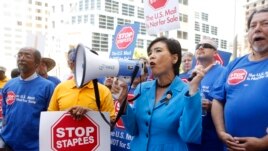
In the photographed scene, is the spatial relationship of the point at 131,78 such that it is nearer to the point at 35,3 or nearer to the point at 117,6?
the point at 117,6

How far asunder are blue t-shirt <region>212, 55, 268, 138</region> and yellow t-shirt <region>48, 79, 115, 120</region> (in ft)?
3.91

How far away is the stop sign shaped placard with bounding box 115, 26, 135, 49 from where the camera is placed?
573 centimetres

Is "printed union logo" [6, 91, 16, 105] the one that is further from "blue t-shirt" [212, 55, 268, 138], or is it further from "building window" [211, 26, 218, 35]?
"building window" [211, 26, 218, 35]

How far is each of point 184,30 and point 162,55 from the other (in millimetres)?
49958

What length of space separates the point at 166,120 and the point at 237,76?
0.62m

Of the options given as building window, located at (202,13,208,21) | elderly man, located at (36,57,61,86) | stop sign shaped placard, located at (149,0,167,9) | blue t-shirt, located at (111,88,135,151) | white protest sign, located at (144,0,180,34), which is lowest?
blue t-shirt, located at (111,88,135,151)

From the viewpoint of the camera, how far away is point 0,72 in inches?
277

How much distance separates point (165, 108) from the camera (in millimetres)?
2596

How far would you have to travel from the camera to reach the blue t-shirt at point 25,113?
151 inches

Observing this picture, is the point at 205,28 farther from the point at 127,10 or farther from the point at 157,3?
the point at 157,3

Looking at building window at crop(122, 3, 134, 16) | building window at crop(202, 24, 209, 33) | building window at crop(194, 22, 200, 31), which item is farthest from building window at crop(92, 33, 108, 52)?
building window at crop(202, 24, 209, 33)

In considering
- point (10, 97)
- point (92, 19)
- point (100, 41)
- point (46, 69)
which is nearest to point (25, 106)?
point (10, 97)

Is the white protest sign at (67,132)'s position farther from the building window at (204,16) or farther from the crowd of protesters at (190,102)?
the building window at (204,16)

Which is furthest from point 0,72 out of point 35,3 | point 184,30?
point 35,3
